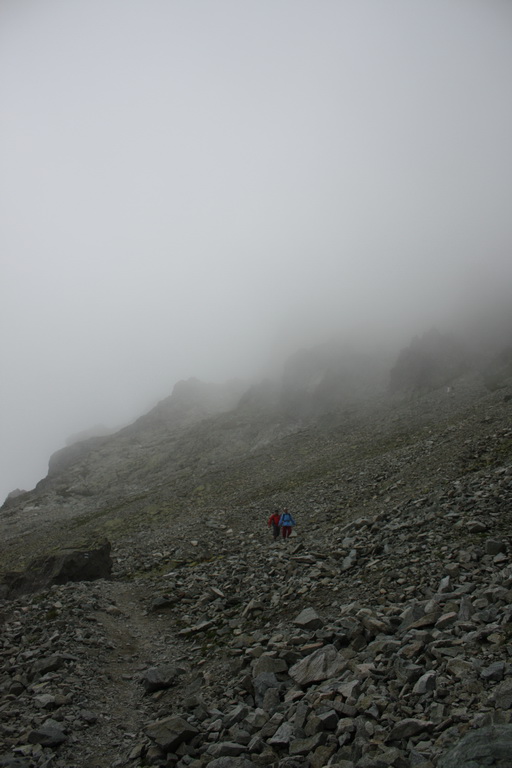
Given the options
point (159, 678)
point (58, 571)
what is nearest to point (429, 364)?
point (58, 571)

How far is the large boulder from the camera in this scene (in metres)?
19.2

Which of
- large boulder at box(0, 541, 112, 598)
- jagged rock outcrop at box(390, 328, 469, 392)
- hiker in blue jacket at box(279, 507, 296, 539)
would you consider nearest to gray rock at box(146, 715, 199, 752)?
large boulder at box(0, 541, 112, 598)

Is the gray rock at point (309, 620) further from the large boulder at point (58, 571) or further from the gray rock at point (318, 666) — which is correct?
the large boulder at point (58, 571)

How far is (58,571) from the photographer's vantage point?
19344 millimetres

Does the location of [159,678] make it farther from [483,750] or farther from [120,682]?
[483,750]

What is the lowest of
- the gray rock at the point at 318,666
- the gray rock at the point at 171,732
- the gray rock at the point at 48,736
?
the gray rock at the point at 318,666

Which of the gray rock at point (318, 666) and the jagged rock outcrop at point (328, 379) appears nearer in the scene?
the gray rock at point (318, 666)

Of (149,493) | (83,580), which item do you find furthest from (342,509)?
(149,493)

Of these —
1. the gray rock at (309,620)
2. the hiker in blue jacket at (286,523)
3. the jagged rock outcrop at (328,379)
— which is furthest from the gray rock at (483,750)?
the jagged rock outcrop at (328,379)

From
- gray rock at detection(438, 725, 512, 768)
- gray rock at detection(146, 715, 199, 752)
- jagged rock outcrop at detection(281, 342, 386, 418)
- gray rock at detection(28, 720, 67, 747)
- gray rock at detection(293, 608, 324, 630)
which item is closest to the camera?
gray rock at detection(438, 725, 512, 768)

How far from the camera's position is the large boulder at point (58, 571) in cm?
1922

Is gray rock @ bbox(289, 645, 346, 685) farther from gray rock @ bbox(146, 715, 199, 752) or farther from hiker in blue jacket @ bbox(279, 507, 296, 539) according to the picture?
hiker in blue jacket @ bbox(279, 507, 296, 539)

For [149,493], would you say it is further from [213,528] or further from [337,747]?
[337,747]

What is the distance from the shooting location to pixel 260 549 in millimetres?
21734
